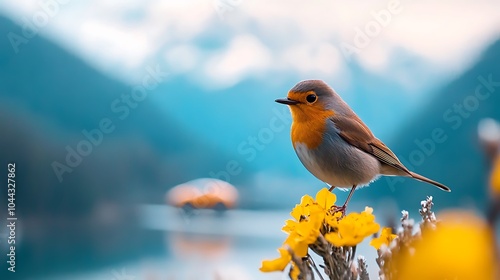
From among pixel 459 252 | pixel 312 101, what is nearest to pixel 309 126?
pixel 312 101

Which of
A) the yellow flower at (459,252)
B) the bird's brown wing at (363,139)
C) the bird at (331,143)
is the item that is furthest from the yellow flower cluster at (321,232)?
the bird's brown wing at (363,139)

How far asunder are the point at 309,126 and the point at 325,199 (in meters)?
0.59

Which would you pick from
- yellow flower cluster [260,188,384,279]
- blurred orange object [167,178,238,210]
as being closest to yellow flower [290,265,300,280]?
yellow flower cluster [260,188,384,279]

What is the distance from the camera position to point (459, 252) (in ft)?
0.83

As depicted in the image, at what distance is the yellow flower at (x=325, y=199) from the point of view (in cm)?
64

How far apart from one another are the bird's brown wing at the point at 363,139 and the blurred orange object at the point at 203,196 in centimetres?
1636

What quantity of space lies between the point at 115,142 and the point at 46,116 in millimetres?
3877

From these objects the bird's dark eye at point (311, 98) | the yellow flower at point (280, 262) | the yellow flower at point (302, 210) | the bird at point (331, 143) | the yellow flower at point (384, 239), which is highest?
the bird's dark eye at point (311, 98)

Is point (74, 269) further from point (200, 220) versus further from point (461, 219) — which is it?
point (461, 219)

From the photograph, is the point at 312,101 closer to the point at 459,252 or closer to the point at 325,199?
the point at 325,199

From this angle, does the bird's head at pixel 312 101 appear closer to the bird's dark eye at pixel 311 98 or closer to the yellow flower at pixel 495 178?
the bird's dark eye at pixel 311 98

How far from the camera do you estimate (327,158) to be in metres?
1.21

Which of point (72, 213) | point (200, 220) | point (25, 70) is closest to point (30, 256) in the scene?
point (72, 213)

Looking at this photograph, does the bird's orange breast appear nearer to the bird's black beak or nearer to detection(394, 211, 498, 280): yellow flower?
the bird's black beak
